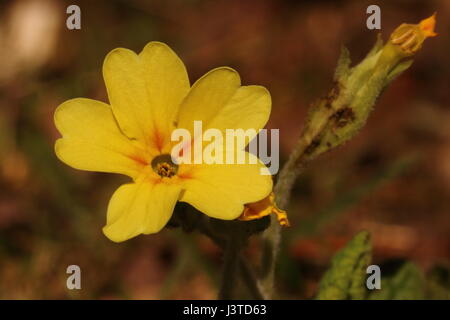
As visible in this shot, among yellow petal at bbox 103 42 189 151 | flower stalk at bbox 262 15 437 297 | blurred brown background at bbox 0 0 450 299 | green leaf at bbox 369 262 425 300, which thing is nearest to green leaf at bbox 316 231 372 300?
green leaf at bbox 369 262 425 300

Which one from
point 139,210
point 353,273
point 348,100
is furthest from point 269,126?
point 139,210

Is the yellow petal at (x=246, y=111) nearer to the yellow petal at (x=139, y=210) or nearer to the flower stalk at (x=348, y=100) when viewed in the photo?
the yellow petal at (x=139, y=210)

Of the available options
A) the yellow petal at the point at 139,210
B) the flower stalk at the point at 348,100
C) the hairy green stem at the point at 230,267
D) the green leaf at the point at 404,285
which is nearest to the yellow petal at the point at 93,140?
the yellow petal at the point at 139,210

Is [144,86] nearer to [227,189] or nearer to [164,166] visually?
[164,166]

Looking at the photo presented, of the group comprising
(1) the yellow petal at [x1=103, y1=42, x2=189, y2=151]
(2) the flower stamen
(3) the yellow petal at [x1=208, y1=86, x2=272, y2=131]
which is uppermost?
(1) the yellow petal at [x1=103, y1=42, x2=189, y2=151]

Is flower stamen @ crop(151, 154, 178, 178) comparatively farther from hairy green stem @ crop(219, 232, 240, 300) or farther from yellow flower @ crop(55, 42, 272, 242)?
hairy green stem @ crop(219, 232, 240, 300)
